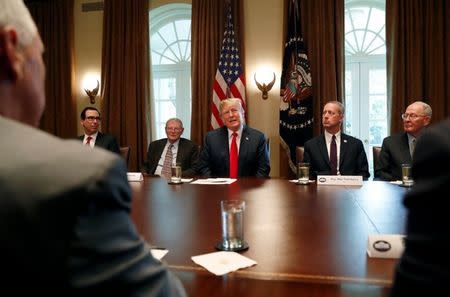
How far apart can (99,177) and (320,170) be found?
12.5ft

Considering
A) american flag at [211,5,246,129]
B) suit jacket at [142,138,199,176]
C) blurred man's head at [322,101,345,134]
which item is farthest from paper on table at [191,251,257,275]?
american flag at [211,5,246,129]

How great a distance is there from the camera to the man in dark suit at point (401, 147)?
3973mm

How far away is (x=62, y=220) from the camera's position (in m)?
0.53

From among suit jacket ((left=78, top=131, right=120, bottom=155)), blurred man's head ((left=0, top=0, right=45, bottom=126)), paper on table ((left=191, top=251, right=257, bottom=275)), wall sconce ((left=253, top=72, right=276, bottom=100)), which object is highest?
wall sconce ((left=253, top=72, right=276, bottom=100))

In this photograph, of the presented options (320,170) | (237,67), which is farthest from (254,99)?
(320,170)

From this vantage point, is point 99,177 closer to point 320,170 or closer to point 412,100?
point 320,170

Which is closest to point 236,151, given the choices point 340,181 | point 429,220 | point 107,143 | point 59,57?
point 340,181

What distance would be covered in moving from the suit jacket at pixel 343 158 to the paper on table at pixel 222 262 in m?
2.89

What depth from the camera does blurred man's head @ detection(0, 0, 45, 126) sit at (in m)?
0.70

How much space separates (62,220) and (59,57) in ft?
22.3

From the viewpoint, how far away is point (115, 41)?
635 cm

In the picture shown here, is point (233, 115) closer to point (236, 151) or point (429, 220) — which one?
point (236, 151)

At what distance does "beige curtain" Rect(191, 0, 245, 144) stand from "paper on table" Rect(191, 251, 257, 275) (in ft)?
15.2

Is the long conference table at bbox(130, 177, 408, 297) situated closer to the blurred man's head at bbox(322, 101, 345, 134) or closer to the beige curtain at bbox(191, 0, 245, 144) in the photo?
the blurred man's head at bbox(322, 101, 345, 134)
